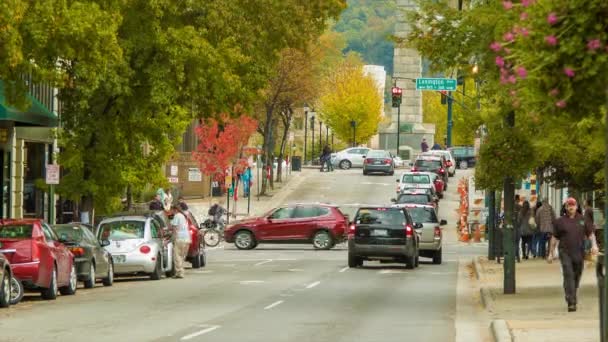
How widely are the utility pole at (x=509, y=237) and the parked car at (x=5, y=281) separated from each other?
9066mm

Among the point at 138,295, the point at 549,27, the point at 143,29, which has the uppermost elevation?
the point at 143,29

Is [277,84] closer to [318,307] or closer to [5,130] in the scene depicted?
[5,130]

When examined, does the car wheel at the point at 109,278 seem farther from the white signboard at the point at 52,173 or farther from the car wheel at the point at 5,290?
the car wheel at the point at 5,290

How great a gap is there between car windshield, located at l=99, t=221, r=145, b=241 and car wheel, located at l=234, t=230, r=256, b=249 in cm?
1703

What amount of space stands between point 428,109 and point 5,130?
10921cm

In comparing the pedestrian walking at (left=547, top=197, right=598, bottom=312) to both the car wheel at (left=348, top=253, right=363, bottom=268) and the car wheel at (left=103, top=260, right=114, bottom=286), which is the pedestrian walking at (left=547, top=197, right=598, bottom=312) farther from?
the car wheel at (left=348, top=253, right=363, bottom=268)

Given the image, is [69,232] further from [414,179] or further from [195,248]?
[414,179]

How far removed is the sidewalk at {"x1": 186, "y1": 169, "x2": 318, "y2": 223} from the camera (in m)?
66.9

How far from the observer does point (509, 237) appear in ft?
86.2

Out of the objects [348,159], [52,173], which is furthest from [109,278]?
[348,159]

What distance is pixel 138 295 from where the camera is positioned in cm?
2767

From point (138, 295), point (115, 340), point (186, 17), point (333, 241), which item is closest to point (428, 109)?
point (333, 241)

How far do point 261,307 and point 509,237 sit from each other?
5.11 metres

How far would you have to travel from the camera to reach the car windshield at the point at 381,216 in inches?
1473
